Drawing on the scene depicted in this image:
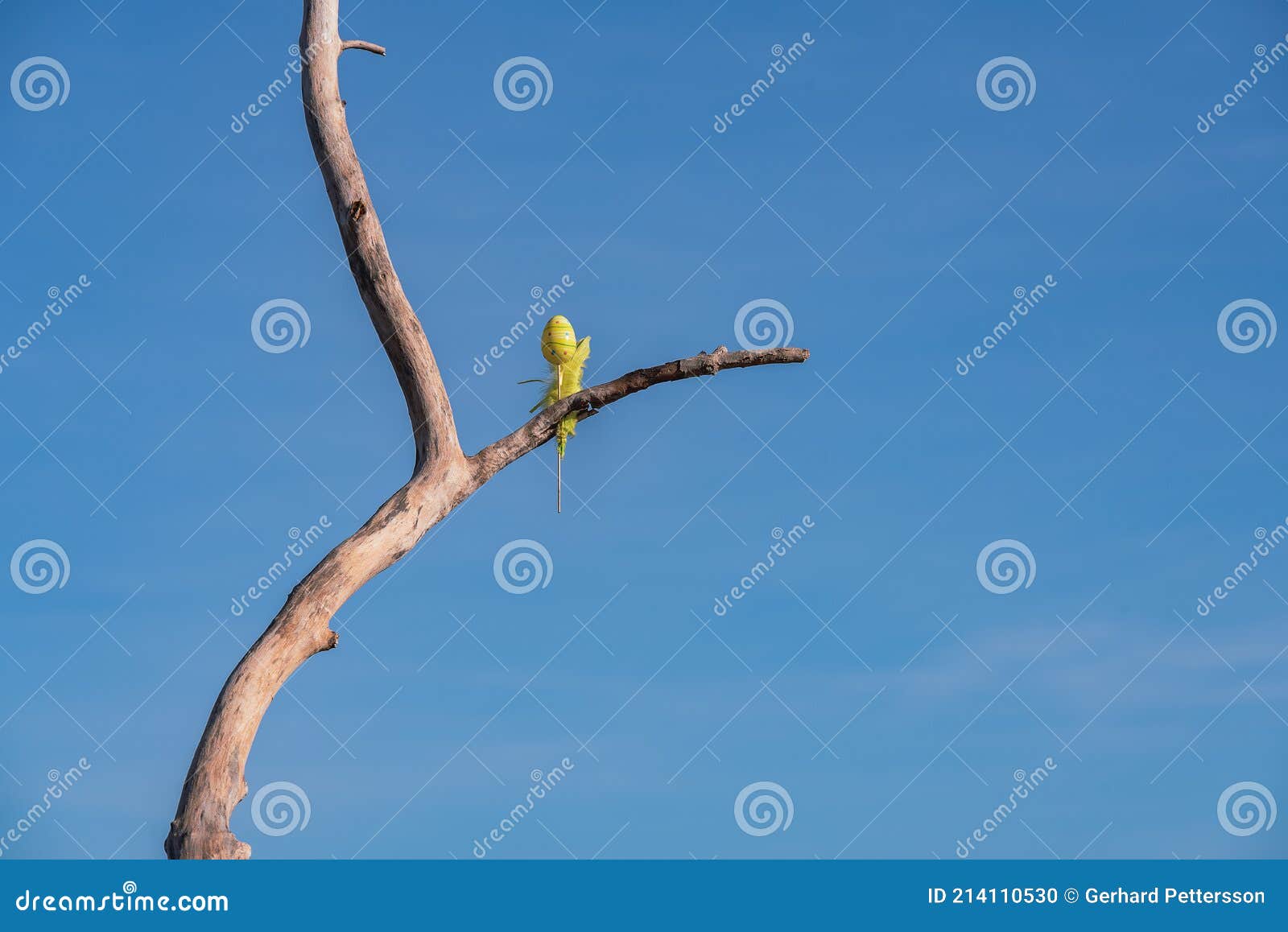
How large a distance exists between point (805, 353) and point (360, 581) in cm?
390

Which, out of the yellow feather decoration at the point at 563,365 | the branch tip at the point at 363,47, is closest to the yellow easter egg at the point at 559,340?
the yellow feather decoration at the point at 563,365

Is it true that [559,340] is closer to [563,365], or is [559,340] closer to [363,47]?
[563,365]

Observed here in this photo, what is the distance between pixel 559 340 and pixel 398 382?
53.4 inches

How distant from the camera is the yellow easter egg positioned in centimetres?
1122

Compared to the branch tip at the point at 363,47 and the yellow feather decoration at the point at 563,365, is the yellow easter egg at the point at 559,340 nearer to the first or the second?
the yellow feather decoration at the point at 563,365

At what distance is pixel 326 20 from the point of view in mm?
11461

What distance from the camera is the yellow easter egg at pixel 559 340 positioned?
11.2 m

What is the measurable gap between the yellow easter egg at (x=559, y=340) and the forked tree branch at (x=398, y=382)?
1.20ft

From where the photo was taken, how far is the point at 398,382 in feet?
36.9

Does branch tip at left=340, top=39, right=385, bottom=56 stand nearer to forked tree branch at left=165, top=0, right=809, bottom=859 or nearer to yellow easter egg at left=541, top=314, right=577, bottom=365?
forked tree branch at left=165, top=0, right=809, bottom=859

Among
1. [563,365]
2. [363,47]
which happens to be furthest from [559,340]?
[363,47]

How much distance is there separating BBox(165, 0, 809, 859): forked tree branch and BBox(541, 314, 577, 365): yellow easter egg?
0.37m

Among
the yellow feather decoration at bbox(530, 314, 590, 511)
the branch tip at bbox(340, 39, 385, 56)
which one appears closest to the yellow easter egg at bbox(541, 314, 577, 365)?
the yellow feather decoration at bbox(530, 314, 590, 511)
